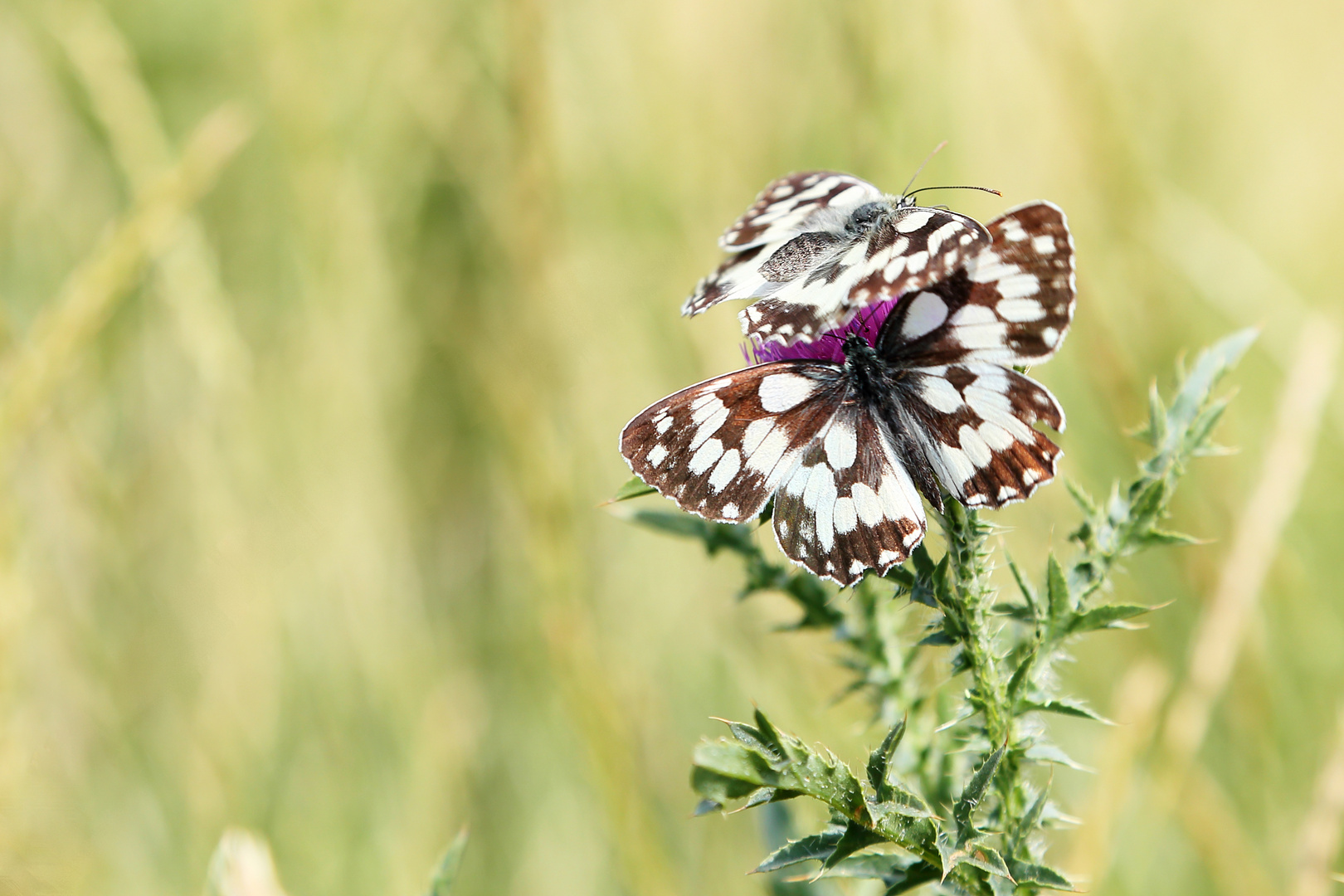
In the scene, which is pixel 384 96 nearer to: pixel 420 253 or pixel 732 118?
pixel 420 253

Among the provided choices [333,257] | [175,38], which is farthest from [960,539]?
A: [175,38]

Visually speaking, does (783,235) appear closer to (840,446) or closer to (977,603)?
(840,446)

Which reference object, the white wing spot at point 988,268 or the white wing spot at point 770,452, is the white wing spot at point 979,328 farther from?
the white wing spot at point 770,452

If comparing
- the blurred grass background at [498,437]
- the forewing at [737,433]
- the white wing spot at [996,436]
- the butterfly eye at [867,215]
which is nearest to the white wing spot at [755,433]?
the forewing at [737,433]

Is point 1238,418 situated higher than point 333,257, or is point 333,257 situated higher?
point 333,257

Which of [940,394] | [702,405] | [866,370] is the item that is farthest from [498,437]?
[940,394]

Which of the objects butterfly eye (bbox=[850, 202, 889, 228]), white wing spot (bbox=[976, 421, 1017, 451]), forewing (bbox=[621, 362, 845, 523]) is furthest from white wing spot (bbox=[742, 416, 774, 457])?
butterfly eye (bbox=[850, 202, 889, 228])

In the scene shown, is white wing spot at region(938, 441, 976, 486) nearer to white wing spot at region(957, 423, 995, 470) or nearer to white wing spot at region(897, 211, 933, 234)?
white wing spot at region(957, 423, 995, 470)
